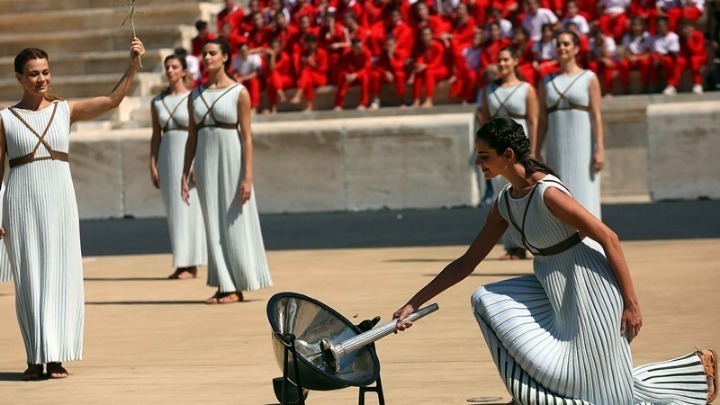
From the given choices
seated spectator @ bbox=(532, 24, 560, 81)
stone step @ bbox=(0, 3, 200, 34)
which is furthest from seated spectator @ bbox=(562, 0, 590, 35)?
stone step @ bbox=(0, 3, 200, 34)

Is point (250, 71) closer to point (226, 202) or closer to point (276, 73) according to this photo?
point (276, 73)

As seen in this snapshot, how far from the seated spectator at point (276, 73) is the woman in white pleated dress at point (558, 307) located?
18.2m

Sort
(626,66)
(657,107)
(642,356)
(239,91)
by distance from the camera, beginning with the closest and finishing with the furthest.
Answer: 1. (642,356)
2. (239,91)
3. (657,107)
4. (626,66)

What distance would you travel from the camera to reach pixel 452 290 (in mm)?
12711

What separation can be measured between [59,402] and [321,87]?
17.5 meters

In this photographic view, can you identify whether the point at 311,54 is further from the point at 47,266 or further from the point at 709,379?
the point at 709,379

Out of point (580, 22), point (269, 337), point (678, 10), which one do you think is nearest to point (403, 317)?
point (269, 337)

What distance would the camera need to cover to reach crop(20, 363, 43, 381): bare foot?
9102 mm

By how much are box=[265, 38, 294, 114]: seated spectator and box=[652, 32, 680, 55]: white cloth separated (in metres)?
6.00

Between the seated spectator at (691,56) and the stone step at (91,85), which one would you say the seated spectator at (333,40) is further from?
the seated spectator at (691,56)

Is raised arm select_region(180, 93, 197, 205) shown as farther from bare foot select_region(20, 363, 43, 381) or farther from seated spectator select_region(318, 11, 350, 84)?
seated spectator select_region(318, 11, 350, 84)

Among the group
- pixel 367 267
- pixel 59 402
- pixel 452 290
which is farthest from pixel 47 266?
pixel 367 267

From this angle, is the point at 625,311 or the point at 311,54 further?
the point at 311,54

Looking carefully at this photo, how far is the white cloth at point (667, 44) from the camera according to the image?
909 inches
